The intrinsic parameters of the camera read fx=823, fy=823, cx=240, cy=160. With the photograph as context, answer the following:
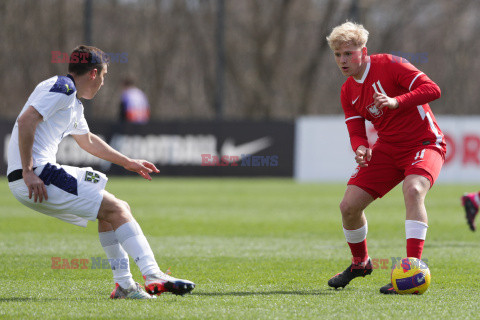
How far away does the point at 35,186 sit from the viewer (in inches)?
204

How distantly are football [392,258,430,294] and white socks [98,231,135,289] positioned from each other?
1.84 meters

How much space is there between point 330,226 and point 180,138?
33.6 feet

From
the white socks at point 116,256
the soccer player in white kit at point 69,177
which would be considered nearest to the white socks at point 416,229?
the soccer player in white kit at point 69,177

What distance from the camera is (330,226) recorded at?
1108 cm

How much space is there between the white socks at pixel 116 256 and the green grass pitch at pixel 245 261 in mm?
196

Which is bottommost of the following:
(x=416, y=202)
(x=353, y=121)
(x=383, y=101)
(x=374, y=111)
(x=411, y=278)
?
(x=411, y=278)

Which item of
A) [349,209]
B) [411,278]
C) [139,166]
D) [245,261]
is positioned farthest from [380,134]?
[245,261]

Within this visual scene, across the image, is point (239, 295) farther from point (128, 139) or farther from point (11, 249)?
point (128, 139)

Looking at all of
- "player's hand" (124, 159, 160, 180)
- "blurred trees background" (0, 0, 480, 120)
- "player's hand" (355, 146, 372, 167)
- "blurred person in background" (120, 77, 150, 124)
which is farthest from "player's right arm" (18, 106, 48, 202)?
"blurred trees background" (0, 0, 480, 120)

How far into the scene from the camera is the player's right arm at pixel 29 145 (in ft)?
16.9

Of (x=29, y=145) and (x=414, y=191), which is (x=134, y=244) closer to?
(x=29, y=145)

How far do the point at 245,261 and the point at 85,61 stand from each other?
2903mm

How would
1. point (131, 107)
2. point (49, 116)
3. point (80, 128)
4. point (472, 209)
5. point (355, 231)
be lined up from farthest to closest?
point (131, 107)
point (472, 209)
point (355, 231)
point (80, 128)
point (49, 116)

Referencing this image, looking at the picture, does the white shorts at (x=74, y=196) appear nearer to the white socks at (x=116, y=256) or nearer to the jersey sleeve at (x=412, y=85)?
the white socks at (x=116, y=256)
